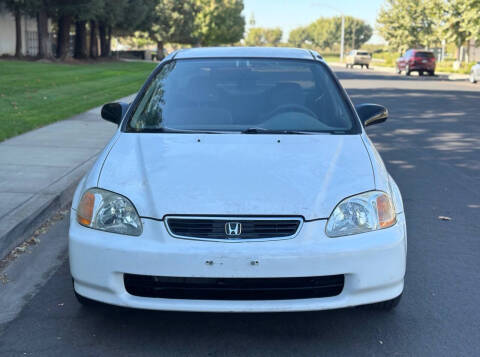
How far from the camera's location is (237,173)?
3570mm

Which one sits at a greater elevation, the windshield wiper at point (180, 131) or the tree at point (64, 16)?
the tree at point (64, 16)

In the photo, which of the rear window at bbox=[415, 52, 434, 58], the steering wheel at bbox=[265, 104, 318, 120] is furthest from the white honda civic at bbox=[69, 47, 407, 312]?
the rear window at bbox=[415, 52, 434, 58]

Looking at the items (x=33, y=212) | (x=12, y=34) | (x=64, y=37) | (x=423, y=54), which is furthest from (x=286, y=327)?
(x=12, y=34)

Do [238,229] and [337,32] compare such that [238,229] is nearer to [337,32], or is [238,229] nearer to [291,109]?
[291,109]

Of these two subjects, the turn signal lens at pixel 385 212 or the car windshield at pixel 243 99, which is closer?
the turn signal lens at pixel 385 212

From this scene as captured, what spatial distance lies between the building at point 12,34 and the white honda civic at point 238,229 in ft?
127

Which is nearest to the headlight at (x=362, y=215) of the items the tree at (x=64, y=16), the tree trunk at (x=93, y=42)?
the tree at (x=64, y=16)

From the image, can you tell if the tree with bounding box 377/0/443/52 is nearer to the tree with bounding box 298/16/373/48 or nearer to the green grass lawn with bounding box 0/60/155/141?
the green grass lawn with bounding box 0/60/155/141

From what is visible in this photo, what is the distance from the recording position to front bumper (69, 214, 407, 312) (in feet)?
10.4

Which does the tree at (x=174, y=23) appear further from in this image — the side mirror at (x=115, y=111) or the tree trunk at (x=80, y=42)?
the side mirror at (x=115, y=111)

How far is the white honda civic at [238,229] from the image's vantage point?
321 cm

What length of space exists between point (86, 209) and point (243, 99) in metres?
1.76

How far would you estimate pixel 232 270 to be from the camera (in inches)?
125

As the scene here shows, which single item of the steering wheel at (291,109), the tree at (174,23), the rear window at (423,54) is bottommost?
the steering wheel at (291,109)
